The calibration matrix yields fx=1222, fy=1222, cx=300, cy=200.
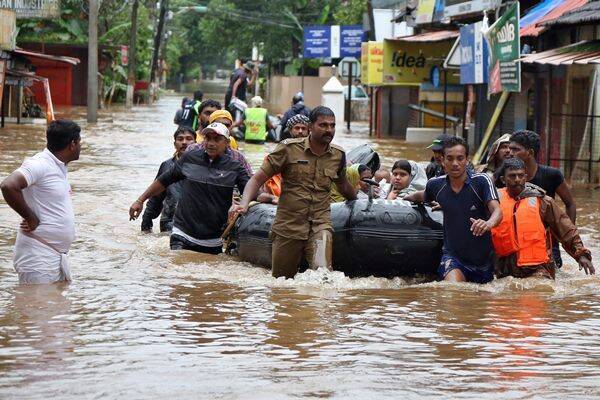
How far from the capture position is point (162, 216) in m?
13.1

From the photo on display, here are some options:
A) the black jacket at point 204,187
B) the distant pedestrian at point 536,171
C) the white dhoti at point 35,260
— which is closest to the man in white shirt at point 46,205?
the white dhoti at point 35,260

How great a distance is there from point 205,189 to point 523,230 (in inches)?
104

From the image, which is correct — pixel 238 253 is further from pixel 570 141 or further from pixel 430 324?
pixel 570 141

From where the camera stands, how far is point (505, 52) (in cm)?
2002

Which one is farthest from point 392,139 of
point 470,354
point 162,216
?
point 470,354

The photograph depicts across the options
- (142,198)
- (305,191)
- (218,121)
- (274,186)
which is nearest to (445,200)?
(305,191)

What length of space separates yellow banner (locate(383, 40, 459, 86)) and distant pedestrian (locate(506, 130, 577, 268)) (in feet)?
69.3

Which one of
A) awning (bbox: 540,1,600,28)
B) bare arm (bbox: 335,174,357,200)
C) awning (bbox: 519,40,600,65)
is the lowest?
bare arm (bbox: 335,174,357,200)

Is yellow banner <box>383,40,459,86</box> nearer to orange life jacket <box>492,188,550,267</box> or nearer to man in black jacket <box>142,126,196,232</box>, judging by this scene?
man in black jacket <box>142,126,196,232</box>

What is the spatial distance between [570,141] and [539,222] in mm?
11121

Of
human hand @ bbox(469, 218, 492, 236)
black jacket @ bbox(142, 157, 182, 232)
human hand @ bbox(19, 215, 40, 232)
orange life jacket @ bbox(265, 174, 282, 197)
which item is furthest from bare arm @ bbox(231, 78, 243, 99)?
human hand @ bbox(19, 215, 40, 232)

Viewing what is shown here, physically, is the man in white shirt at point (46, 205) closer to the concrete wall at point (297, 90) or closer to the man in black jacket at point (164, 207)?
the man in black jacket at point (164, 207)

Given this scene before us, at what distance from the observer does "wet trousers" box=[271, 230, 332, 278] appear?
9203mm

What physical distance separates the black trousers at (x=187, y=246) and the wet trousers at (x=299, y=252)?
3.48 ft
